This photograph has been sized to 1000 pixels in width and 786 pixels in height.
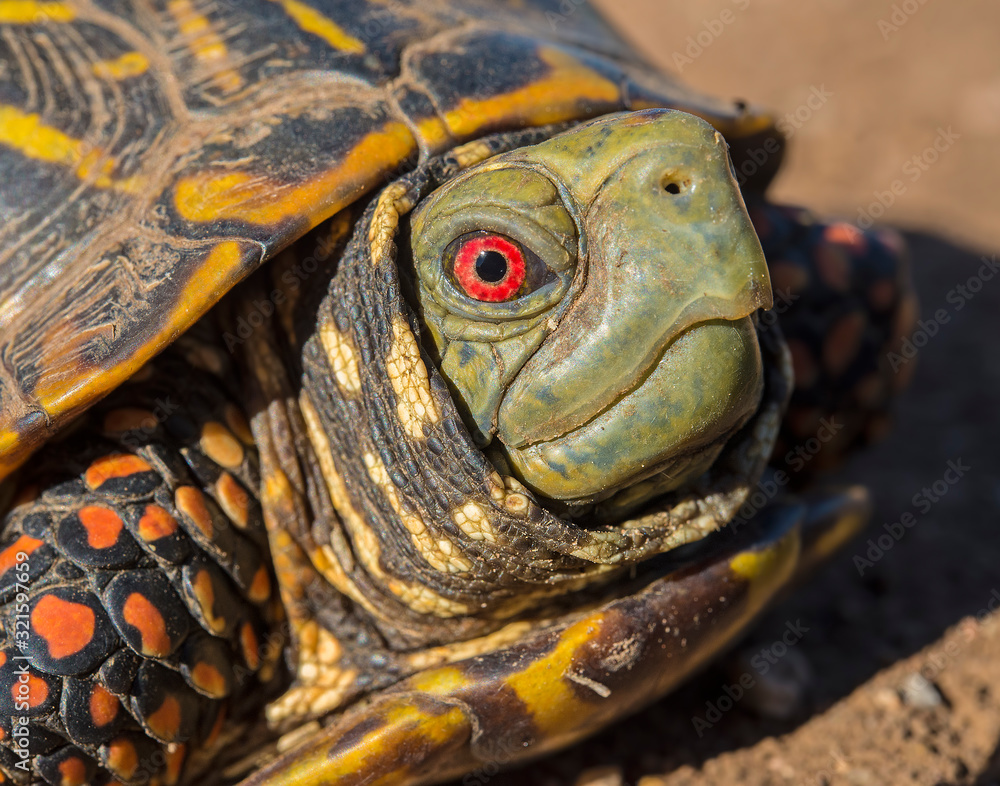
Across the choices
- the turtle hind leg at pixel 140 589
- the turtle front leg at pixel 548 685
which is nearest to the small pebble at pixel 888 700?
the turtle front leg at pixel 548 685

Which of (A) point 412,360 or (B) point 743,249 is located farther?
(A) point 412,360

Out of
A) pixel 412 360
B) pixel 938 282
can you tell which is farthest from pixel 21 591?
pixel 938 282

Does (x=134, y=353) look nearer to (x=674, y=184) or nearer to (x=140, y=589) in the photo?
(x=140, y=589)

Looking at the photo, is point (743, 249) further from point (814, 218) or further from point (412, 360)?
point (814, 218)

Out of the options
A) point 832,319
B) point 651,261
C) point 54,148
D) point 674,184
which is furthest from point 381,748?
point 832,319

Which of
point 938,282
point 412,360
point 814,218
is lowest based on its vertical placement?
point 938,282

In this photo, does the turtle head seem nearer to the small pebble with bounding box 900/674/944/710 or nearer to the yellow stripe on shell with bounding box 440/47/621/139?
the yellow stripe on shell with bounding box 440/47/621/139
